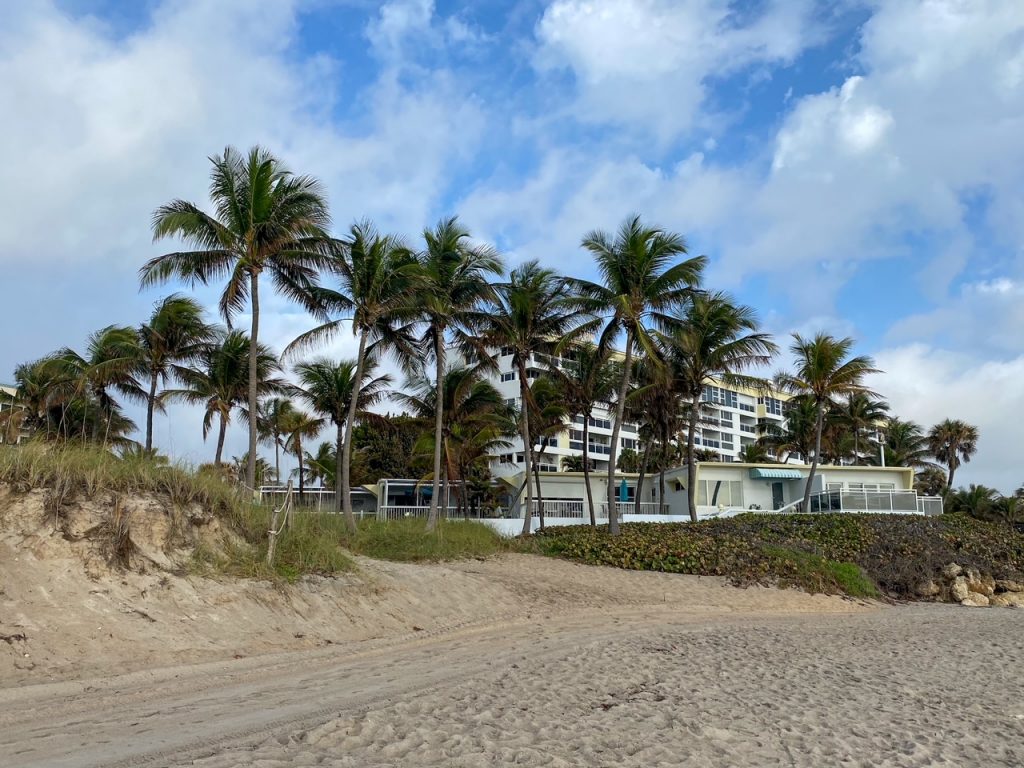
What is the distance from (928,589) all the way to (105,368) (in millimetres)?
27483

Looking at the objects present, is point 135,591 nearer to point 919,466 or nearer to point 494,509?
point 494,509

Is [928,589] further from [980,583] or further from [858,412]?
[858,412]

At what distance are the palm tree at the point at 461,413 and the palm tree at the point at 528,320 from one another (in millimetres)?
2273

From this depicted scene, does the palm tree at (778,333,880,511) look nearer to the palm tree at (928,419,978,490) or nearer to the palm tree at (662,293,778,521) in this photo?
the palm tree at (662,293,778,521)

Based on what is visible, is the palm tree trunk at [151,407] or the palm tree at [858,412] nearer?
the palm tree trunk at [151,407]

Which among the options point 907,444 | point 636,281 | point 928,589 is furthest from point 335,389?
point 907,444

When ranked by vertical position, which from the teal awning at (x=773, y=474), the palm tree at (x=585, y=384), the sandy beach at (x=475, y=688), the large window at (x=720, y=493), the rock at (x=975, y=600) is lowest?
the rock at (x=975, y=600)

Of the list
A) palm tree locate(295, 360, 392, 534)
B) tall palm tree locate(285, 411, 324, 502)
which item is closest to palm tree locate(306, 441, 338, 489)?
tall palm tree locate(285, 411, 324, 502)

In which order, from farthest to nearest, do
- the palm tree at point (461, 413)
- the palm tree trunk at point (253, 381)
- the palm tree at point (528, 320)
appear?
the palm tree at point (461, 413) < the palm tree at point (528, 320) < the palm tree trunk at point (253, 381)

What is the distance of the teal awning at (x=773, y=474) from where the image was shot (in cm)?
3947

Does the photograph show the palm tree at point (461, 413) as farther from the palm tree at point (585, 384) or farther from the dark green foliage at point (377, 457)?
the dark green foliage at point (377, 457)

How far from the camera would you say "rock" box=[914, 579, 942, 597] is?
22.2 metres

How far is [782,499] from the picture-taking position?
39.8 meters

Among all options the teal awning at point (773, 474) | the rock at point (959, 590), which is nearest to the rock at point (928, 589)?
the rock at point (959, 590)
